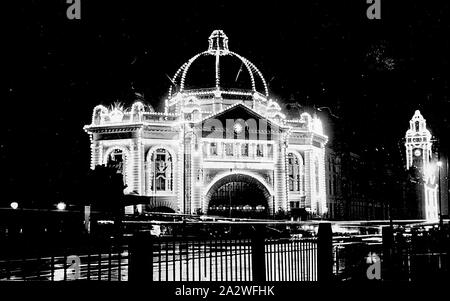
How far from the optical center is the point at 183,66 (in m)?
63.6

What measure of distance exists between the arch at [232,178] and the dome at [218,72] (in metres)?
8.44

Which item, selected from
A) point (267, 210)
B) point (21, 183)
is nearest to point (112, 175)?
point (21, 183)

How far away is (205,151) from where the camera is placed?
182 feet

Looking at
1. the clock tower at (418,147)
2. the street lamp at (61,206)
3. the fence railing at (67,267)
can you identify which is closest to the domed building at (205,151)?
the street lamp at (61,206)

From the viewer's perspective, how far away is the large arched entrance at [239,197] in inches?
2206

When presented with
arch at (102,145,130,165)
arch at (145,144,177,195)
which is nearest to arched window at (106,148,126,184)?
arch at (102,145,130,165)

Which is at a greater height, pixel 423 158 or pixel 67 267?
pixel 423 158

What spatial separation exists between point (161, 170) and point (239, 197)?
7.26m

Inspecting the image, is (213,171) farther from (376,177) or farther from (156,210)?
(376,177)

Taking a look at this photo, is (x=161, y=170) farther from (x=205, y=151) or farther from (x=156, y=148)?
(x=205, y=151)

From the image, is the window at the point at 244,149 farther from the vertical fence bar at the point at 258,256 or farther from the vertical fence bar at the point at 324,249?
the vertical fence bar at the point at 258,256

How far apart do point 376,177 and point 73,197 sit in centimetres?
6294

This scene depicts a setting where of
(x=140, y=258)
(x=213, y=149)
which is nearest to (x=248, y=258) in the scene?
(x=140, y=258)

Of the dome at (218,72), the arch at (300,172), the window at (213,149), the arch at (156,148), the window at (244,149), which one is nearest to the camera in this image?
the window at (213,149)
